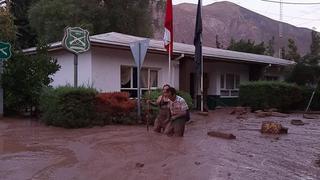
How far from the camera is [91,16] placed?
113 ft

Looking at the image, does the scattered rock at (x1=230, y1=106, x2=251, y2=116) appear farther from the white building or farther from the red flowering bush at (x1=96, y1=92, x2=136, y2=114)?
the red flowering bush at (x1=96, y1=92, x2=136, y2=114)

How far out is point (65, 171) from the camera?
27.3 feet

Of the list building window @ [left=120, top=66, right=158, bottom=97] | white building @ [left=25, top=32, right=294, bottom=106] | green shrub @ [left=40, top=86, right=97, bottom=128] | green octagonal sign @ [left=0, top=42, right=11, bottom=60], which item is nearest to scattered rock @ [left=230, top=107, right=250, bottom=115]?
white building @ [left=25, top=32, right=294, bottom=106]

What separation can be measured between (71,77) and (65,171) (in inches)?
508

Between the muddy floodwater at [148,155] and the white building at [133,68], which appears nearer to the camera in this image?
the muddy floodwater at [148,155]

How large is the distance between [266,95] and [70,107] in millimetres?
13155

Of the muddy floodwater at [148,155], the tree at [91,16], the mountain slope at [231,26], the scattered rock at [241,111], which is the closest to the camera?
the muddy floodwater at [148,155]

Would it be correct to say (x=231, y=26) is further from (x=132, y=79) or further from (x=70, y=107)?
(x=70, y=107)

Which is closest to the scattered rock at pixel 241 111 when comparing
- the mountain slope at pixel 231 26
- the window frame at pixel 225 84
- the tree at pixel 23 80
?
the window frame at pixel 225 84

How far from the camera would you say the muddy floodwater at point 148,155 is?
8.16 meters

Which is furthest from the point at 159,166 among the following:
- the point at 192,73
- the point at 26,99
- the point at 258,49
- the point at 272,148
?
the point at 258,49

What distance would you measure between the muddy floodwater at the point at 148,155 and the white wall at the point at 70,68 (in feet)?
17.5

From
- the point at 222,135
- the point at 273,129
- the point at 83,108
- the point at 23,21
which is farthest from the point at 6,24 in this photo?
the point at 222,135

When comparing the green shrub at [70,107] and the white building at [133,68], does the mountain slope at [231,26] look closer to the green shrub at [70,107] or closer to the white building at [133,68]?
the white building at [133,68]
